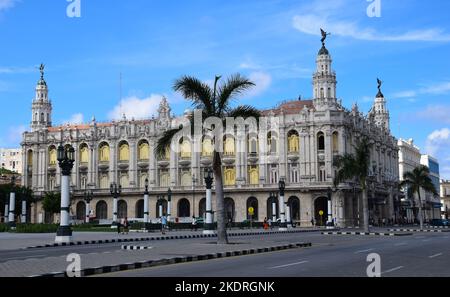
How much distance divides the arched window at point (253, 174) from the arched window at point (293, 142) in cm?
519

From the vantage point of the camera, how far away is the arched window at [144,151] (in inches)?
3519

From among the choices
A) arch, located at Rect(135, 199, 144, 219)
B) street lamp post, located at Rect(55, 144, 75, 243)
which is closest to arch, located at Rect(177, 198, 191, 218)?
arch, located at Rect(135, 199, 144, 219)

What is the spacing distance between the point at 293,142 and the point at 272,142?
281cm

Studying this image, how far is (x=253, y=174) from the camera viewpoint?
8306 cm

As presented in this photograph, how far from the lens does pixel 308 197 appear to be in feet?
259

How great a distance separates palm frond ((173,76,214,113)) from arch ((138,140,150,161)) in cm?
6114

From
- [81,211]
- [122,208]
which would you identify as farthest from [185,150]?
[81,211]

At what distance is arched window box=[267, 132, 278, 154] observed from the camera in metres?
82.0

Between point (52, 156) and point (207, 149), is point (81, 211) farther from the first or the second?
point (207, 149)

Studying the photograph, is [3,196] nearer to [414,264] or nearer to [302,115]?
[302,115]

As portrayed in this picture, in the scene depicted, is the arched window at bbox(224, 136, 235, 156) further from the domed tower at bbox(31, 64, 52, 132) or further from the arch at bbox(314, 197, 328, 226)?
the domed tower at bbox(31, 64, 52, 132)

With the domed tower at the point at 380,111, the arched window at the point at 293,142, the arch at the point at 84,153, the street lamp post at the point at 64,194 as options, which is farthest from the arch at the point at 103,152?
the street lamp post at the point at 64,194

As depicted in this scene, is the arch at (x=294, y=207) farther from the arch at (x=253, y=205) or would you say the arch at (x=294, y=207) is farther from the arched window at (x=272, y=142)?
the arched window at (x=272, y=142)
